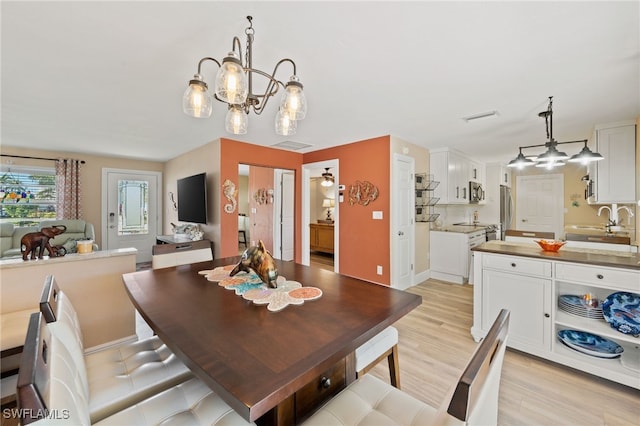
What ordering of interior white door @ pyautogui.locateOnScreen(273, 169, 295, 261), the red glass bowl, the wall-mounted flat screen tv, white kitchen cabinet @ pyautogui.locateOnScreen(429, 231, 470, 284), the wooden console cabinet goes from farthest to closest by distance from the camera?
the wooden console cabinet
interior white door @ pyautogui.locateOnScreen(273, 169, 295, 261)
white kitchen cabinet @ pyautogui.locateOnScreen(429, 231, 470, 284)
the wall-mounted flat screen tv
the red glass bowl

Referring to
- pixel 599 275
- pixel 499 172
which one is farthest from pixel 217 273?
pixel 499 172

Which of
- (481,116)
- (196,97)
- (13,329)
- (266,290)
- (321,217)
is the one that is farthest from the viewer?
(321,217)

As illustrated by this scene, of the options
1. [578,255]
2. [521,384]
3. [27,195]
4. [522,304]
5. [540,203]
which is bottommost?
[521,384]

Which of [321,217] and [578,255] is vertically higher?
[321,217]

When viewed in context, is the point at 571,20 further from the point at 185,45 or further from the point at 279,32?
the point at 185,45

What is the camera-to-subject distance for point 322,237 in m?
6.78

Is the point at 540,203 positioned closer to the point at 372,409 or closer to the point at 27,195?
the point at 372,409

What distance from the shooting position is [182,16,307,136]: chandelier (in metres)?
1.20

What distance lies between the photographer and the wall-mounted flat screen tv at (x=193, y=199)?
395cm

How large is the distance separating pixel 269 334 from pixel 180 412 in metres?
0.43

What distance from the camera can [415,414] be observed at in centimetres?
98

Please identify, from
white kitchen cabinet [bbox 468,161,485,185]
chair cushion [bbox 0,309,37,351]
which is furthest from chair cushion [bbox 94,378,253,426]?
white kitchen cabinet [bbox 468,161,485,185]

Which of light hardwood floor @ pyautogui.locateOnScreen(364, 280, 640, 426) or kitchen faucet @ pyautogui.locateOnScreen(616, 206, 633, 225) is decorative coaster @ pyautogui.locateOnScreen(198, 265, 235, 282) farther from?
kitchen faucet @ pyautogui.locateOnScreen(616, 206, 633, 225)

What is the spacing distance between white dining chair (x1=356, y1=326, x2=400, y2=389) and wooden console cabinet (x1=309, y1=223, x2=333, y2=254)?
4912mm
